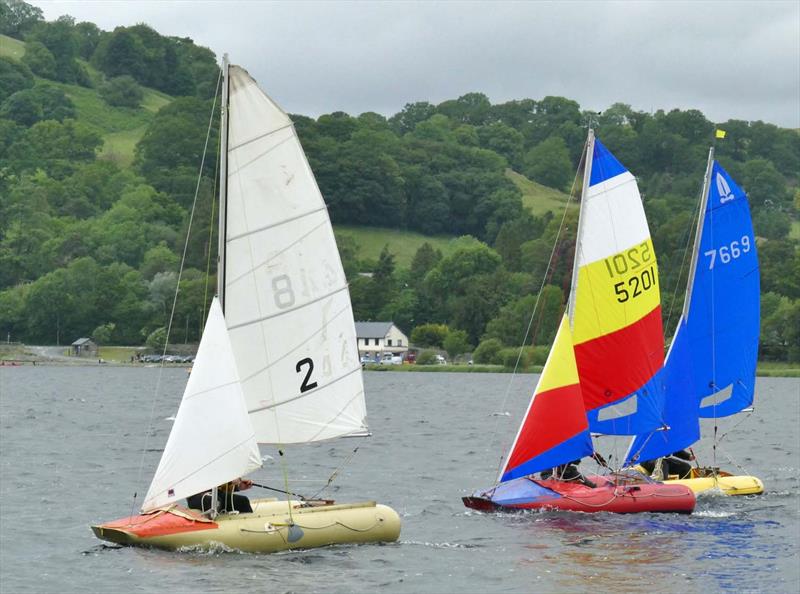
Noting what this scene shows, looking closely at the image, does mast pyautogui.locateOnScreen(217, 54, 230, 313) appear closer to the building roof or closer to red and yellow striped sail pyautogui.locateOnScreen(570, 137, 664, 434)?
red and yellow striped sail pyautogui.locateOnScreen(570, 137, 664, 434)

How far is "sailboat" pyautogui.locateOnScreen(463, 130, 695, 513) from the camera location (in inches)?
1281

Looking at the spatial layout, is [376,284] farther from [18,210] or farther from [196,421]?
[196,421]

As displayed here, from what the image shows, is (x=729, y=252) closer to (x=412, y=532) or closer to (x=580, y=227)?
(x=580, y=227)

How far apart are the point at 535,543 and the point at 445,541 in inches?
73.9

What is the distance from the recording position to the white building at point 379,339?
509 feet

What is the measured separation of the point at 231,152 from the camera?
2627 cm

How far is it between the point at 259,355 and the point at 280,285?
1.31m

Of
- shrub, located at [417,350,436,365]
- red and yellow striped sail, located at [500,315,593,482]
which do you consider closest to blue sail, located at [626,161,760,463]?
red and yellow striped sail, located at [500,315,593,482]

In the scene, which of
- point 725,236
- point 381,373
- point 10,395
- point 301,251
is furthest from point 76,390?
point 301,251

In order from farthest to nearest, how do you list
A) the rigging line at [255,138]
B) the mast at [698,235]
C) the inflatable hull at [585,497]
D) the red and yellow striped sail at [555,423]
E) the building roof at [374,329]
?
the building roof at [374,329] → the mast at [698,235] → the inflatable hull at [585,497] → the red and yellow striped sail at [555,423] → the rigging line at [255,138]

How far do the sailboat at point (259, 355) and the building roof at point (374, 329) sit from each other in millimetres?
127696

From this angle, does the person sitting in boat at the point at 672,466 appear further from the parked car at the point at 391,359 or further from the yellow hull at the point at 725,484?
the parked car at the point at 391,359

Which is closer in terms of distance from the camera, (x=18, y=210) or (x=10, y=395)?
(x=10, y=395)

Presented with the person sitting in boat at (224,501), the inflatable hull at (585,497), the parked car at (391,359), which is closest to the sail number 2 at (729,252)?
the inflatable hull at (585,497)
